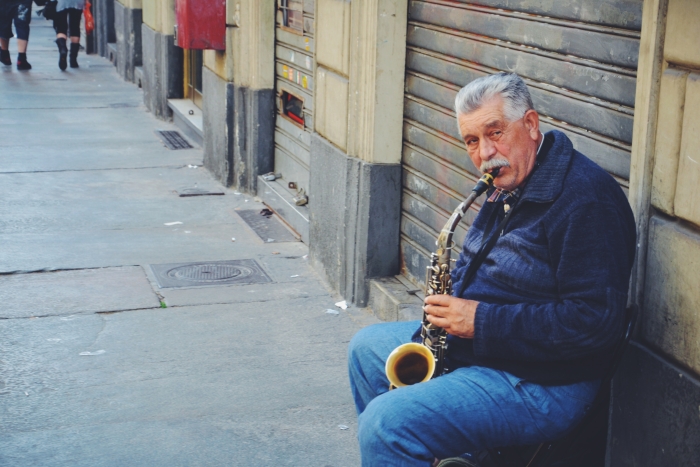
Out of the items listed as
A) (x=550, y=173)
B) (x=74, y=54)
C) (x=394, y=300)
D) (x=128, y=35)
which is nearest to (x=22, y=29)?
(x=74, y=54)

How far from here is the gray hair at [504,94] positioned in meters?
2.91

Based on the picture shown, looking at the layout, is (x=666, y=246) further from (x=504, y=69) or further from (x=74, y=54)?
(x=74, y=54)

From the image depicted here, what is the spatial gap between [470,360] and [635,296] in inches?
22.4

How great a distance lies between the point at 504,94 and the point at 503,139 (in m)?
0.14

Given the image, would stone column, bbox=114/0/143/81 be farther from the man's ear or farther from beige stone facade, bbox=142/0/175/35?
the man's ear

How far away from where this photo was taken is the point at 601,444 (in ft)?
10.1

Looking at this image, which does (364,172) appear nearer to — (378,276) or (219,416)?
(378,276)

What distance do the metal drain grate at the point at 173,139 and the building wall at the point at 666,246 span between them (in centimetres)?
777

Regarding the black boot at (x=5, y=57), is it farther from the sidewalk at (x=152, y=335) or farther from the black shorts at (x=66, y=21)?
the sidewalk at (x=152, y=335)

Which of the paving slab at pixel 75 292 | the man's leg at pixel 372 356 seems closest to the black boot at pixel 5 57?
the paving slab at pixel 75 292

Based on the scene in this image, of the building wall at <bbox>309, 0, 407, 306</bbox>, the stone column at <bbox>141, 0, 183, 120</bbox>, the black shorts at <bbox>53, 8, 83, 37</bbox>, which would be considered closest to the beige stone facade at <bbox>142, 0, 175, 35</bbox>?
the stone column at <bbox>141, 0, 183, 120</bbox>

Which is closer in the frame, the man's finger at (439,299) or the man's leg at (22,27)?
the man's finger at (439,299)

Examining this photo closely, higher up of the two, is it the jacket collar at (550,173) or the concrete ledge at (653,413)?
the jacket collar at (550,173)

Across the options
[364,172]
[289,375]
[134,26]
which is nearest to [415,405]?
[289,375]
